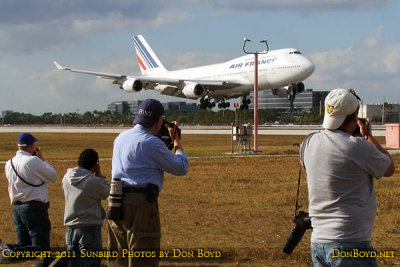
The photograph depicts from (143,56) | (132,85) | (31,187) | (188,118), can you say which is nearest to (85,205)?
(31,187)

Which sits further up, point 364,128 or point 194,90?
point 194,90

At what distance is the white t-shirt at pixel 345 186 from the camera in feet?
13.5

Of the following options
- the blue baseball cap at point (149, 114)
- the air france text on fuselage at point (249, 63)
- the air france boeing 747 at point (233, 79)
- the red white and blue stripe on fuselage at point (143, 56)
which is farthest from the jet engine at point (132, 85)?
the blue baseball cap at point (149, 114)

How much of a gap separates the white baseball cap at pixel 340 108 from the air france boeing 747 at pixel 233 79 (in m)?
42.8

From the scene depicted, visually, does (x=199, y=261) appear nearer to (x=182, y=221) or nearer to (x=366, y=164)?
(x=182, y=221)

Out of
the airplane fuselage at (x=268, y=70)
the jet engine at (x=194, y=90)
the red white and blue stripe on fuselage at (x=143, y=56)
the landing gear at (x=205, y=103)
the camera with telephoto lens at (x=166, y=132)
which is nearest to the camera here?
the camera with telephoto lens at (x=166, y=132)

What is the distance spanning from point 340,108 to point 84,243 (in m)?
3.49

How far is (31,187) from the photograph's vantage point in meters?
7.48

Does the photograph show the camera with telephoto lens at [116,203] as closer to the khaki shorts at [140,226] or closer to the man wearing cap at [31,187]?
the khaki shorts at [140,226]

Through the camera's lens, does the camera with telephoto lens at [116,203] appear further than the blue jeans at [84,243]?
No

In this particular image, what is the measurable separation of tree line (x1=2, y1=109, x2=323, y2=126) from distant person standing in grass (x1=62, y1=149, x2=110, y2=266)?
93272 millimetres

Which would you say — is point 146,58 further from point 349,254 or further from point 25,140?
point 349,254

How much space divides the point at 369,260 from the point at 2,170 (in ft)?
68.5

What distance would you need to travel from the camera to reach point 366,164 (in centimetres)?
410
